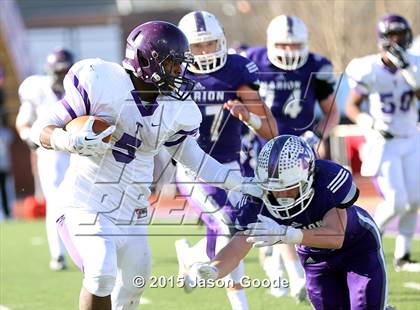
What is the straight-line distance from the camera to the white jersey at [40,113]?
7.53m

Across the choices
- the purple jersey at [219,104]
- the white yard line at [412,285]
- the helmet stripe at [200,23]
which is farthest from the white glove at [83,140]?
the white yard line at [412,285]

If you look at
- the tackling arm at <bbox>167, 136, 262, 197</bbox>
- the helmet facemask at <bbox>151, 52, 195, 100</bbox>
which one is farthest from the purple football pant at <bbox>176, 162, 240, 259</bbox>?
the helmet facemask at <bbox>151, 52, 195, 100</bbox>

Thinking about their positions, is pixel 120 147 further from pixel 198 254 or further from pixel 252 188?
pixel 198 254

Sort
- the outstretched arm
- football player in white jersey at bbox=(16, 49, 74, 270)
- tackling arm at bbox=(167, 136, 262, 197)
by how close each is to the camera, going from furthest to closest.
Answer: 1. football player in white jersey at bbox=(16, 49, 74, 270)
2. tackling arm at bbox=(167, 136, 262, 197)
3. the outstretched arm

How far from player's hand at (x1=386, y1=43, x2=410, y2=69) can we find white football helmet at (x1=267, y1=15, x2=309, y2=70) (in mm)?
692

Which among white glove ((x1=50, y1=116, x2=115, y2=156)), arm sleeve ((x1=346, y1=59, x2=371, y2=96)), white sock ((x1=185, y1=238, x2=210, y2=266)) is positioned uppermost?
white glove ((x1=50, y1=116, x2=115, y2=156))

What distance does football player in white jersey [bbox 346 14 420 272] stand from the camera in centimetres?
691

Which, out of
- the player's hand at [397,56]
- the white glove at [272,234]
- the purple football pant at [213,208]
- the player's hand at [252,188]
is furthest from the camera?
Result: the player's hand at [397,56]

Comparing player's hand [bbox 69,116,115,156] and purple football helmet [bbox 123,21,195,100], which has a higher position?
purple football helmet [bbox 123,21,195,100]

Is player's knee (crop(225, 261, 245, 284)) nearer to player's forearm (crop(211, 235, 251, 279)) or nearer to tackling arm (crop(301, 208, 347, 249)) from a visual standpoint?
player's forearm (crop(211, 235, 251, 279))

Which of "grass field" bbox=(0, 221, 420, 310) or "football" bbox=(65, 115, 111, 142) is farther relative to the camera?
"grass field" bbox=(0, 221, 420, 310)

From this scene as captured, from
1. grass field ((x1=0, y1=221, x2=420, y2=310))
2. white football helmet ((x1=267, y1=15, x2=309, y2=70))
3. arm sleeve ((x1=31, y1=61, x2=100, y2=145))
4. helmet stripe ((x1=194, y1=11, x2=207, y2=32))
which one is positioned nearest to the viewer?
arm sleeve ((x1=31, y1=61, x2=100, y2=145))

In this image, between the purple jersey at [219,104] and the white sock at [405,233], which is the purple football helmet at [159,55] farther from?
the white sock at [405,233]

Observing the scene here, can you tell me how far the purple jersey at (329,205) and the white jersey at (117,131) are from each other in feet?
1.70
